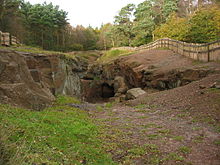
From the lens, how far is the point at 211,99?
9844 millimetres

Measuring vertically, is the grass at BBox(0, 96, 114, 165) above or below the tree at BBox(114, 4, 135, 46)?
below

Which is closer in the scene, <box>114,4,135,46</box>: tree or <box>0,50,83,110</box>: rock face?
<box>0,50,83,110</box>: rock face

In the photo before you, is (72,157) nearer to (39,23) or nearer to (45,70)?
(45,70)

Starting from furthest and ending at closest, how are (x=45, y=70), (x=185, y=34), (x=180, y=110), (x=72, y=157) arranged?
(x=185, y=34) → (x=45, y=70) → (x=180, y=110) → (x=72, y=157)

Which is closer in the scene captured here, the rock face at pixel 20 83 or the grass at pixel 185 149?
the grass at pixel 185 149

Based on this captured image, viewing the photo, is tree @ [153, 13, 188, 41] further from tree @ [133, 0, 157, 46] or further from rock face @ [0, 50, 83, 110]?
rock face @ [0, 50, 83, 110]

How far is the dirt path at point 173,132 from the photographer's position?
560 centimetres

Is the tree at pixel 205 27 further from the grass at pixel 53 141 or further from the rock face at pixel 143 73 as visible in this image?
the grass at pixel 53 141

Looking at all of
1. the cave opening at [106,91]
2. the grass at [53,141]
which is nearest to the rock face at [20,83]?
the grass at [53,141]

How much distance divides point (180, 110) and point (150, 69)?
999cm

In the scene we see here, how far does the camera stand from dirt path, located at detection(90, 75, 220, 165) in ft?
18.4

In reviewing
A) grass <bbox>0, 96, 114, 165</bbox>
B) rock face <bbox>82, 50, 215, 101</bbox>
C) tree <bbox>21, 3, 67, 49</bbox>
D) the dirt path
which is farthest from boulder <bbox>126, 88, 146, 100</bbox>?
tree <bbox>21, 3, 67, 49</bbox>

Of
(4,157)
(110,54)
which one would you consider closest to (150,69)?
(4,157)

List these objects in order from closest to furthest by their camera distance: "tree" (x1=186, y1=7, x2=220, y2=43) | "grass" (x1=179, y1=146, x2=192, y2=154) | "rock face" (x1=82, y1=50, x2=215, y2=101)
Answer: "grass" (x1=179, y1=146, x2=192, y2=154) → "rock face" (x1=82, y1=50, x2=215, y2=101) → "tree" (x1=186, y1=7, x2=220, y2=43)
